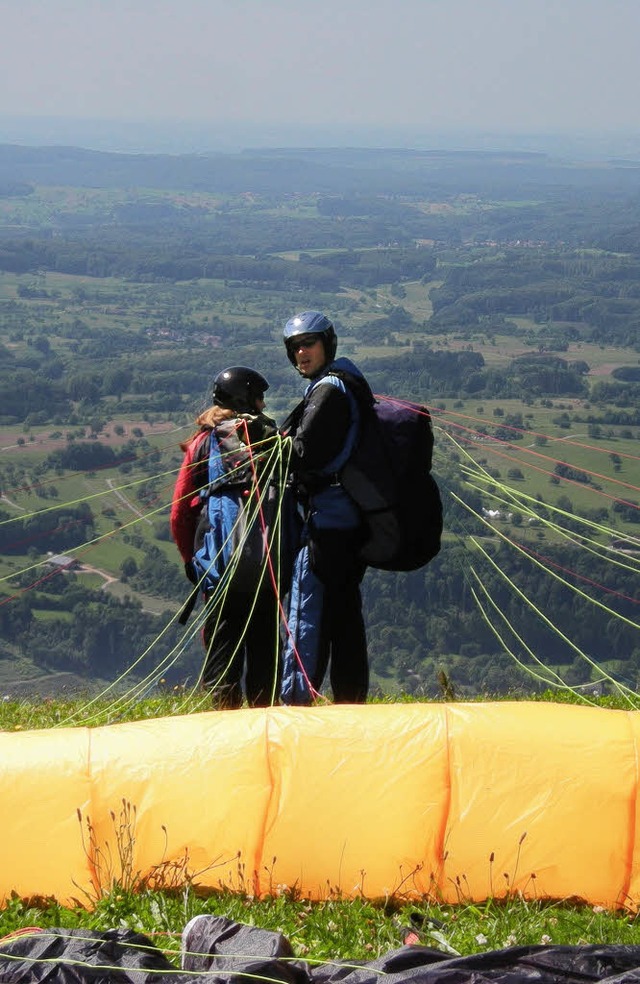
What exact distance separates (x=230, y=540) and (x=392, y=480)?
0.86 metres

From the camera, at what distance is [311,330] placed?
235 inches

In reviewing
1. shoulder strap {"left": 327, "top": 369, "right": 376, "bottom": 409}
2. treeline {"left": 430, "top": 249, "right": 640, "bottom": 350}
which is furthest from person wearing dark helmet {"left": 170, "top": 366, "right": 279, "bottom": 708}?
treeline {"left": 430, "top": 249, "right": 640, "bottom": 350}

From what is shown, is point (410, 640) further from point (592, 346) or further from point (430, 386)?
point (592, 346)

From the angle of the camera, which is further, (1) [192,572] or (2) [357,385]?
(1) [192,572]

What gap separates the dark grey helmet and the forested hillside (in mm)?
745

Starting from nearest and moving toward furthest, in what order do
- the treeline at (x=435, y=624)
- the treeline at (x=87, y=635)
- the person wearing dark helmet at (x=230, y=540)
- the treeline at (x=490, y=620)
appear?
the person wearing dark helmet at (x=230, y=540) → the treeline at (x=490, y=620) → the treeline at (x=435, y=624) → the treeline at (x=87, y=635)

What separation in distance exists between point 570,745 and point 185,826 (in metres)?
1.44

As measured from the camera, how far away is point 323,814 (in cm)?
462

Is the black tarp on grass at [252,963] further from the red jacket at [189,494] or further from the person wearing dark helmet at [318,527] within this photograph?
the red jacket at [189,494]

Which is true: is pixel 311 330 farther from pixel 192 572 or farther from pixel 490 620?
pixel 490 620

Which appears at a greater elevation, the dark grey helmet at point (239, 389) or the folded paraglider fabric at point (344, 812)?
the dark grey helmet at point (239, 389)

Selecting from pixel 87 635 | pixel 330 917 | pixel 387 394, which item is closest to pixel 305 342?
pixel 330 917

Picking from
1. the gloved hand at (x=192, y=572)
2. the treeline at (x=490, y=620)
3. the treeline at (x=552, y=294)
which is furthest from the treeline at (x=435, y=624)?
the treeline at (x=552, y=294)

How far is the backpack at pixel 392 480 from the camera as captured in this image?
5.95 m
